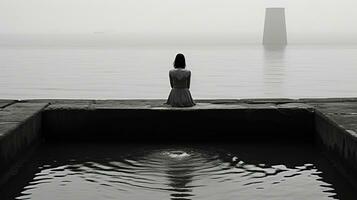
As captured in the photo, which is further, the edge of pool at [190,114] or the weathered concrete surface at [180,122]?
the weathered concrete surface at [180,122]

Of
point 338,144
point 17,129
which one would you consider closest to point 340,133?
point 338,144

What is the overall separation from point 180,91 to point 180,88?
0.12 metres

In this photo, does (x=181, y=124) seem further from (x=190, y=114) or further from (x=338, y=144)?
(x=338, y=144)

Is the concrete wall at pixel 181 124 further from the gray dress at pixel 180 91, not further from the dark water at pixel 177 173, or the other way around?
the gray dress at pixel 180 91

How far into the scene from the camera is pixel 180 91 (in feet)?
34.6

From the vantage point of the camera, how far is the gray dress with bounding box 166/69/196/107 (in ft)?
34.3

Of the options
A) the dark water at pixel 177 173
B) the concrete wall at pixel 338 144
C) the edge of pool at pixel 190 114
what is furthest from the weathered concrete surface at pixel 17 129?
the concrete wall at pixel 338 144

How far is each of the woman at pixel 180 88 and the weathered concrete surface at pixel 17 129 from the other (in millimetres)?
2166

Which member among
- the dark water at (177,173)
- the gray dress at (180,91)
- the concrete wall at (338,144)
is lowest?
the dark water at (177,173)

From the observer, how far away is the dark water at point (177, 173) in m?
7.41

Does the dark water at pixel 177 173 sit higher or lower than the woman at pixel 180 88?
lower

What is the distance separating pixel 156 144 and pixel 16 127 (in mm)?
2485

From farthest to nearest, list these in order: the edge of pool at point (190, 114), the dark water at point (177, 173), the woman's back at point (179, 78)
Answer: the woman's back at point (179, 78)
the edge of pool at point (190, 114)
the dark water at point (177, 173)

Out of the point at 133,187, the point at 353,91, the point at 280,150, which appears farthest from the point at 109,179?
the point at 353,91
